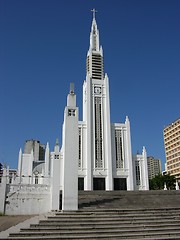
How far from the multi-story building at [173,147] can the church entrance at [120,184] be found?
36.4 meters

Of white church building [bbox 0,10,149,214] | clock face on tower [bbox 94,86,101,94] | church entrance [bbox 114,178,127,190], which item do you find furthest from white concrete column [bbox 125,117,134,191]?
clock face on tower [bbox 94,86,101,94]

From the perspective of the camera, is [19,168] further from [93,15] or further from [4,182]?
[93,15]

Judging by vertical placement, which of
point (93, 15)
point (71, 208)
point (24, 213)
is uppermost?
point (93, 15)

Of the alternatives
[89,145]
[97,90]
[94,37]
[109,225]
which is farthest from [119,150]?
[109,225]

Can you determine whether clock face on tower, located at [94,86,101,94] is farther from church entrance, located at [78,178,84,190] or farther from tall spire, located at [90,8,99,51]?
church entrance, located at [78,178,84,190]

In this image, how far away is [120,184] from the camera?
121 ft

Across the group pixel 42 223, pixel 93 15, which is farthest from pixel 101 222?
pixel 93 15

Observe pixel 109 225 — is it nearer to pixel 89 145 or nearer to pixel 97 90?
pixel 89 145

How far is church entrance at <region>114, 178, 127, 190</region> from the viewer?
1442 inches

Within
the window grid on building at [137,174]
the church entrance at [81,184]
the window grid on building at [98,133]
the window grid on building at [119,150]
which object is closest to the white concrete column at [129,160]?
the window grid on building at [119,150]

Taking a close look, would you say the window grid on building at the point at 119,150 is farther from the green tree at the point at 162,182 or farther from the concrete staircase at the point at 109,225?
the concrete staircase at the point at 109,225

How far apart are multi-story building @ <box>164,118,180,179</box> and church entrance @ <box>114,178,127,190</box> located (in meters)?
36.4

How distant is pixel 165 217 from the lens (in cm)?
1130

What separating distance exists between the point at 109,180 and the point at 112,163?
2699 mm
